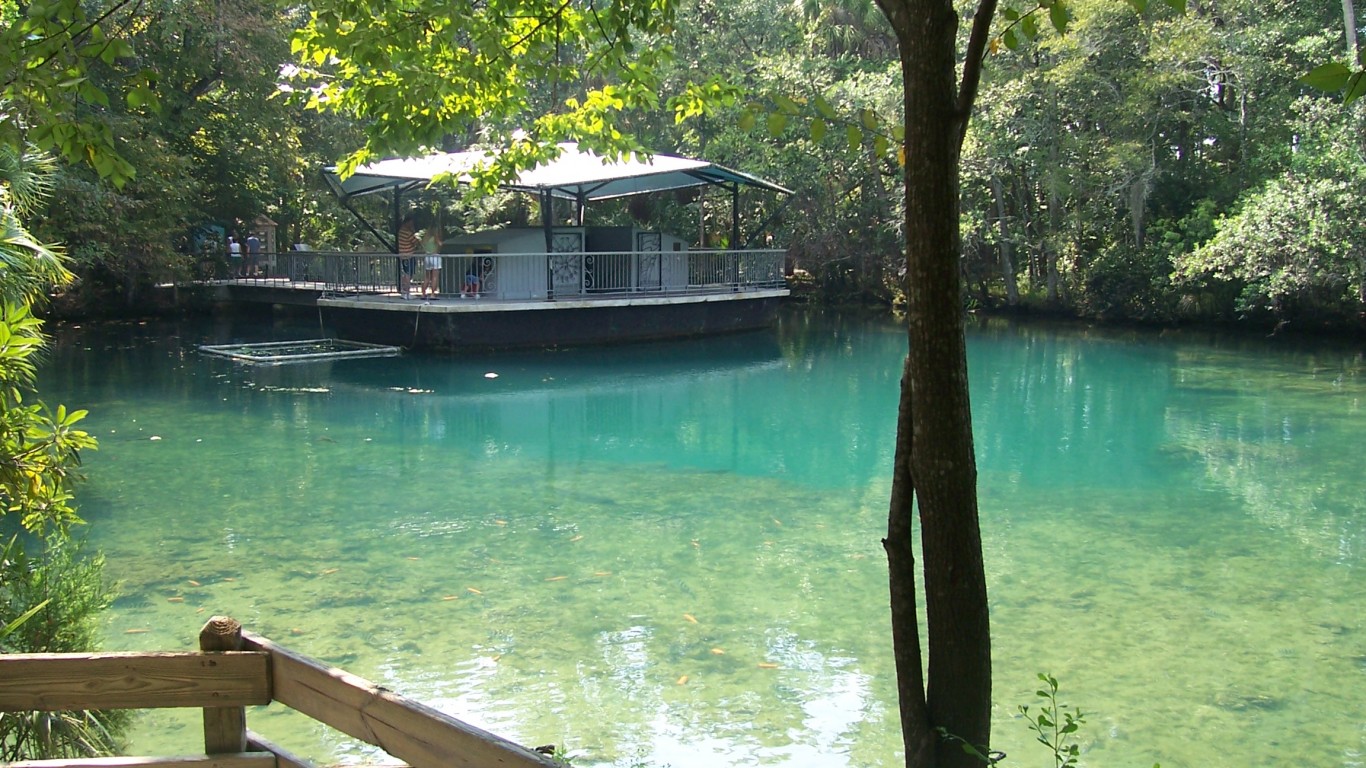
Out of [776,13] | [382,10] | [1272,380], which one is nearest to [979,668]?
[382,10]

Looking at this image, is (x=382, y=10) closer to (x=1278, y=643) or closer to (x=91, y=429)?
(x=1278, y=643)

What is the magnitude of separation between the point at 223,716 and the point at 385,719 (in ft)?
1.47

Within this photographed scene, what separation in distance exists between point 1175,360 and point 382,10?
17.9 meters

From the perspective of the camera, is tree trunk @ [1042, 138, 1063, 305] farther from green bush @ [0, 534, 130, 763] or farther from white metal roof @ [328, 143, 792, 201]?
green bush @ [0, 534, 130, 763]

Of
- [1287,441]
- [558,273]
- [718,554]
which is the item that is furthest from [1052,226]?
[718,554]

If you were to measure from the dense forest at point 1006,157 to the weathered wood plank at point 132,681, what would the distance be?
638 inches

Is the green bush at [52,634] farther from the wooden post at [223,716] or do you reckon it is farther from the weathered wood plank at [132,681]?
the wooden post at [223,716]

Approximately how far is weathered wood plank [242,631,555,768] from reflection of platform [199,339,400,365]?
1607 centimetres

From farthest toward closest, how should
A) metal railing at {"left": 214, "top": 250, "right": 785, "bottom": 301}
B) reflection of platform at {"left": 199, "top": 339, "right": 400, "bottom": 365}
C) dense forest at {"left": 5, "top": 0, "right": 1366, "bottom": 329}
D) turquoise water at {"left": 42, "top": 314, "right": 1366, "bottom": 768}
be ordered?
dense forest at {"left": 5, "top": 0, "right": 1366, "bottom": 329}
metal railing at {"left": 214, "top": 250, "right": 785, "bottom": 301}
reflection of platform at {"left": 199, "top": 339, "right": 400, "bottom": 365}
turquoise water at {"left": 42, "top": 314, "right": 1366, "bottom": 768}

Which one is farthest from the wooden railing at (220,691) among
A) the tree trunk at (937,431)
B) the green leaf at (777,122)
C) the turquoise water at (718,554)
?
the turquoise water at (718,554)

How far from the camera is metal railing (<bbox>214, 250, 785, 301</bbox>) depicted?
20.0 m

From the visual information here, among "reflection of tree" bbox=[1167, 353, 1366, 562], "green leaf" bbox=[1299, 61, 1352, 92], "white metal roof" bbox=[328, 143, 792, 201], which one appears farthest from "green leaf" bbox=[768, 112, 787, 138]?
"white metal roof" bbox=[328, 143, 792, 201]

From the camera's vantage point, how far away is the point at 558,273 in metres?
20.9

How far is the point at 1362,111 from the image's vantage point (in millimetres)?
18797
